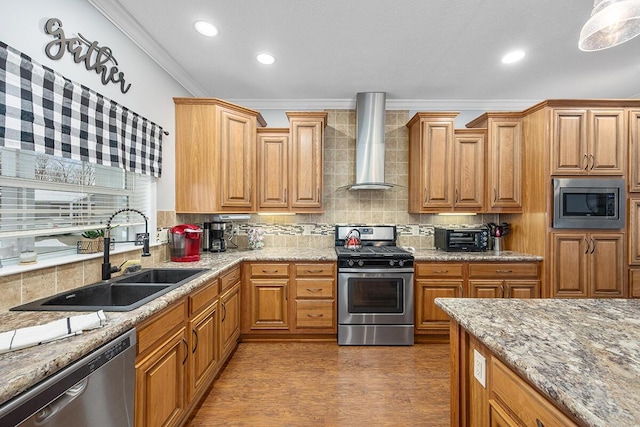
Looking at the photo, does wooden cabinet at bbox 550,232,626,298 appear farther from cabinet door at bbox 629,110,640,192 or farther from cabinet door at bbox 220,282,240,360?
cabinet door at bbox 220,282,240,360

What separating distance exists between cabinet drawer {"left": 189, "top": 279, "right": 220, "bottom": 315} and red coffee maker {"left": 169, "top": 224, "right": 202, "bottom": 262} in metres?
0.51

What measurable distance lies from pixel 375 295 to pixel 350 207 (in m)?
1.17

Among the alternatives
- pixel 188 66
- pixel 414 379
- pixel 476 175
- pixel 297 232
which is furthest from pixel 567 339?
pixel 188 66

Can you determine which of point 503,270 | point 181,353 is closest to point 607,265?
Result: point 503,270

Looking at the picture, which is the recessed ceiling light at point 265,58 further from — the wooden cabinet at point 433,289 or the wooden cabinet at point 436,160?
the wooden cabinet at point 433,289

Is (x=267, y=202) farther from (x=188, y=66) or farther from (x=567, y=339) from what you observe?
(x=567, y=339)

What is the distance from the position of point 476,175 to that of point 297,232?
2.21m

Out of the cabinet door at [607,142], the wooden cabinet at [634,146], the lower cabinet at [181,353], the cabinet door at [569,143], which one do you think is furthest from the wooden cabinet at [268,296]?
the wooden cabinet at [634,146]

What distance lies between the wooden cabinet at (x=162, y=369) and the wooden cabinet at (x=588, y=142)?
350 centimetres

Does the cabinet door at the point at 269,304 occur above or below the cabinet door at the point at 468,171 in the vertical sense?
below

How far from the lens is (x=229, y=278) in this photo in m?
2.52

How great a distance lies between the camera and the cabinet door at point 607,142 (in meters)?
2.74

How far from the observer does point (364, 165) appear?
3.41 meters

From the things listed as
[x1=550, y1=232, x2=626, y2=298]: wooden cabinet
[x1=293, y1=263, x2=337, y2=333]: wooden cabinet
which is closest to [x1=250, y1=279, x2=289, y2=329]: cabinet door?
[x1=293, y1=263, x2=337, y2=333]: wooden cabinet
